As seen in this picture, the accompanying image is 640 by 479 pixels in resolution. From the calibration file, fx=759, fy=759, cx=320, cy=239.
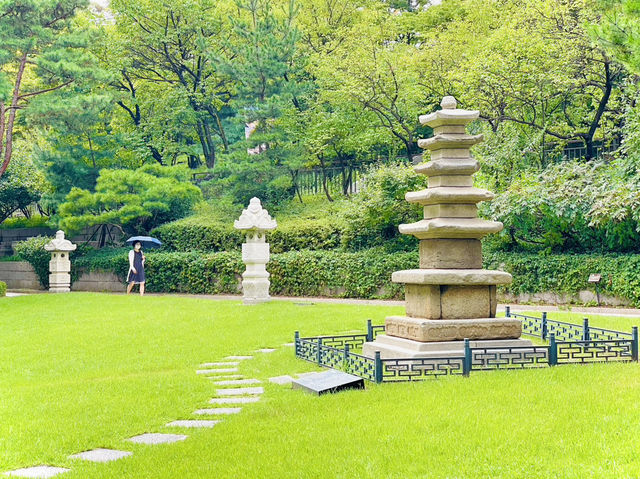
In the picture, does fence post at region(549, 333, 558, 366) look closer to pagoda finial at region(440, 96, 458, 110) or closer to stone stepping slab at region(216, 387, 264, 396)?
stone stepping slab at region(216, 387, 264, 396)

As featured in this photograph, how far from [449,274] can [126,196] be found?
2129cm

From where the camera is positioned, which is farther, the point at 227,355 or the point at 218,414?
the point at 227,355

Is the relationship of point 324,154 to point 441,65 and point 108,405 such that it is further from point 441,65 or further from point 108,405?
point 108,405

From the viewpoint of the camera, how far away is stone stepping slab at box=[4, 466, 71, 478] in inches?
231

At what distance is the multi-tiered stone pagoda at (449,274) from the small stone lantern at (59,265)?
2117 centimetres

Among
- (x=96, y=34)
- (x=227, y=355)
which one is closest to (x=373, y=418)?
(x=227, y=355)

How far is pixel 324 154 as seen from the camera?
102 feet

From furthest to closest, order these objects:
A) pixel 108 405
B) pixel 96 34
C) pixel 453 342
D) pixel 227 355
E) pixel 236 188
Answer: pixel 236 188
pixel 96 34
pixel 227 355
pixel 453 342
pixel 108 405

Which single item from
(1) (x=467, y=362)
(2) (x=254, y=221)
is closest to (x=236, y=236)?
(2) (x=254, y=221)

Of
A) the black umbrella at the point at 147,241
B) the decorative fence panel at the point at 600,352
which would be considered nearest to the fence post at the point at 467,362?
the decorative fence panel at the point at 600,352

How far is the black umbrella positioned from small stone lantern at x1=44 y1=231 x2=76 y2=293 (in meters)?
2.50

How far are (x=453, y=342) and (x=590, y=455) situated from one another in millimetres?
4718

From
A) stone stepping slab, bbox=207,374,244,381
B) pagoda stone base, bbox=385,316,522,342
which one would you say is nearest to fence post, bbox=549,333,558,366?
pagoda stone base, bbox=385,316,522,342

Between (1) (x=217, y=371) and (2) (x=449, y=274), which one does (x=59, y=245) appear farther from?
(2) (x=449, y=274)
